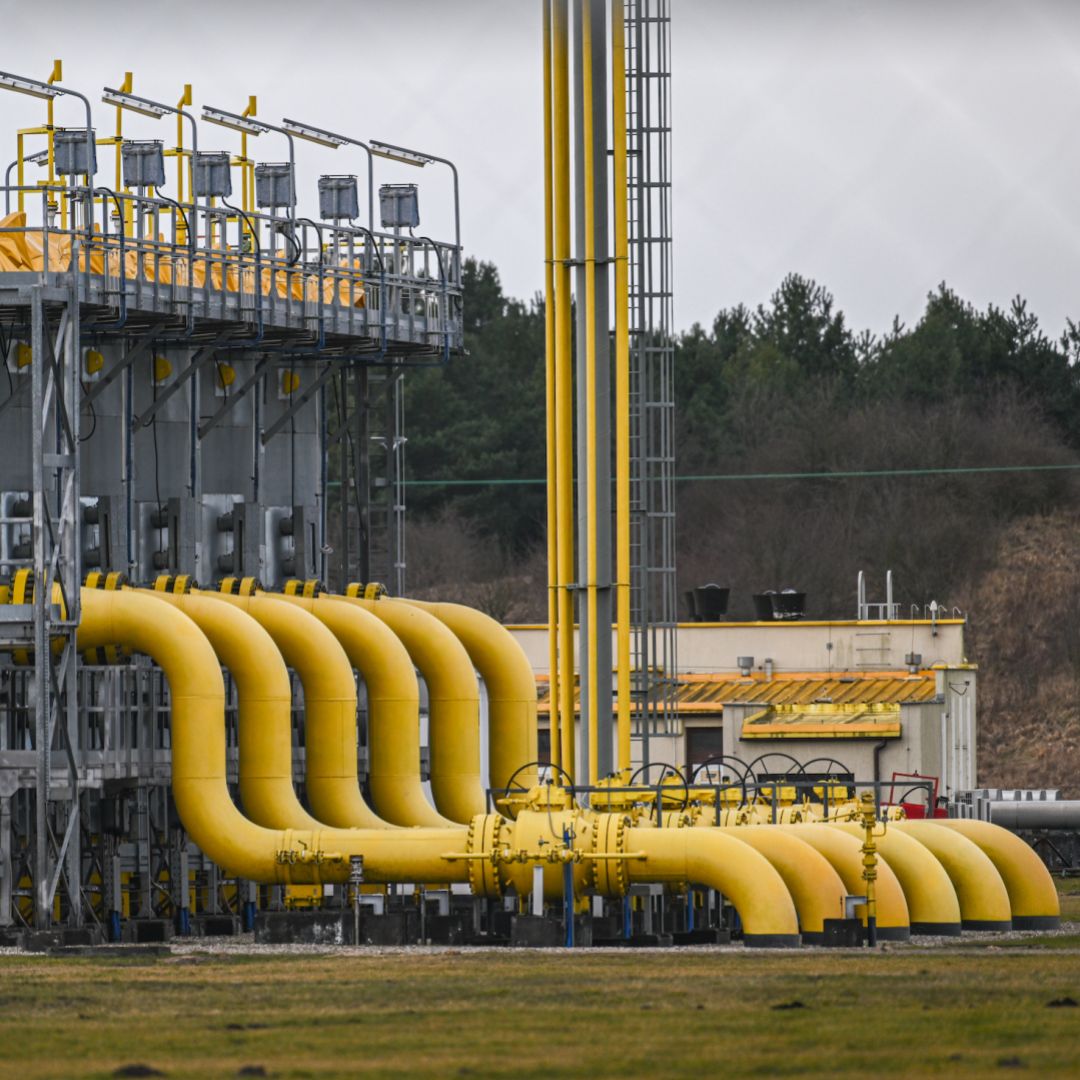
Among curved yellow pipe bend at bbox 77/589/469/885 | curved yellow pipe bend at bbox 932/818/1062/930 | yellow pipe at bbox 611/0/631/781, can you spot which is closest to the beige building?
yellow pipe at bbox 611/0/631/781

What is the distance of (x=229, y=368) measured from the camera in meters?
48.2

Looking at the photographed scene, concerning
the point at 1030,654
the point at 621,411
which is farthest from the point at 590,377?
the point at 1030,654

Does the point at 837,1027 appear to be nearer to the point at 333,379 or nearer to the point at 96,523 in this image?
the point at 96,523

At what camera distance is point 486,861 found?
37.3 metres

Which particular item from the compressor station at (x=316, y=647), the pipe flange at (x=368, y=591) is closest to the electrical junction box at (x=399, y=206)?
the compressor station at (x=316, y=647)

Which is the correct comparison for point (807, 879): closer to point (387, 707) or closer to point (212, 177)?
point (387, 707)

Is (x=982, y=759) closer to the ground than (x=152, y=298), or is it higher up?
closer to the ground

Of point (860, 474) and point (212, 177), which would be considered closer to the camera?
point (212, 177)

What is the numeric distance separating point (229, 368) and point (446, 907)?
11.7 meters

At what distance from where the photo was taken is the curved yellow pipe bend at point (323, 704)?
43031 millimetres

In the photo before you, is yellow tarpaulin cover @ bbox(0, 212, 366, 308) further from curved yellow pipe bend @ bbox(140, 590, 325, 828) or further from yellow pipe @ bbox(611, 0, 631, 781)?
yellow pipe @ bbox(611, 0, 631, 781)

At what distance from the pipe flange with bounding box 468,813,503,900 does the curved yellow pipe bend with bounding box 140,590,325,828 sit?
4.55 meters

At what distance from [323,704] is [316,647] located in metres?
0.78

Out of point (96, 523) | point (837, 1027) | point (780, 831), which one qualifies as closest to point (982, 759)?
point (96, 523)
